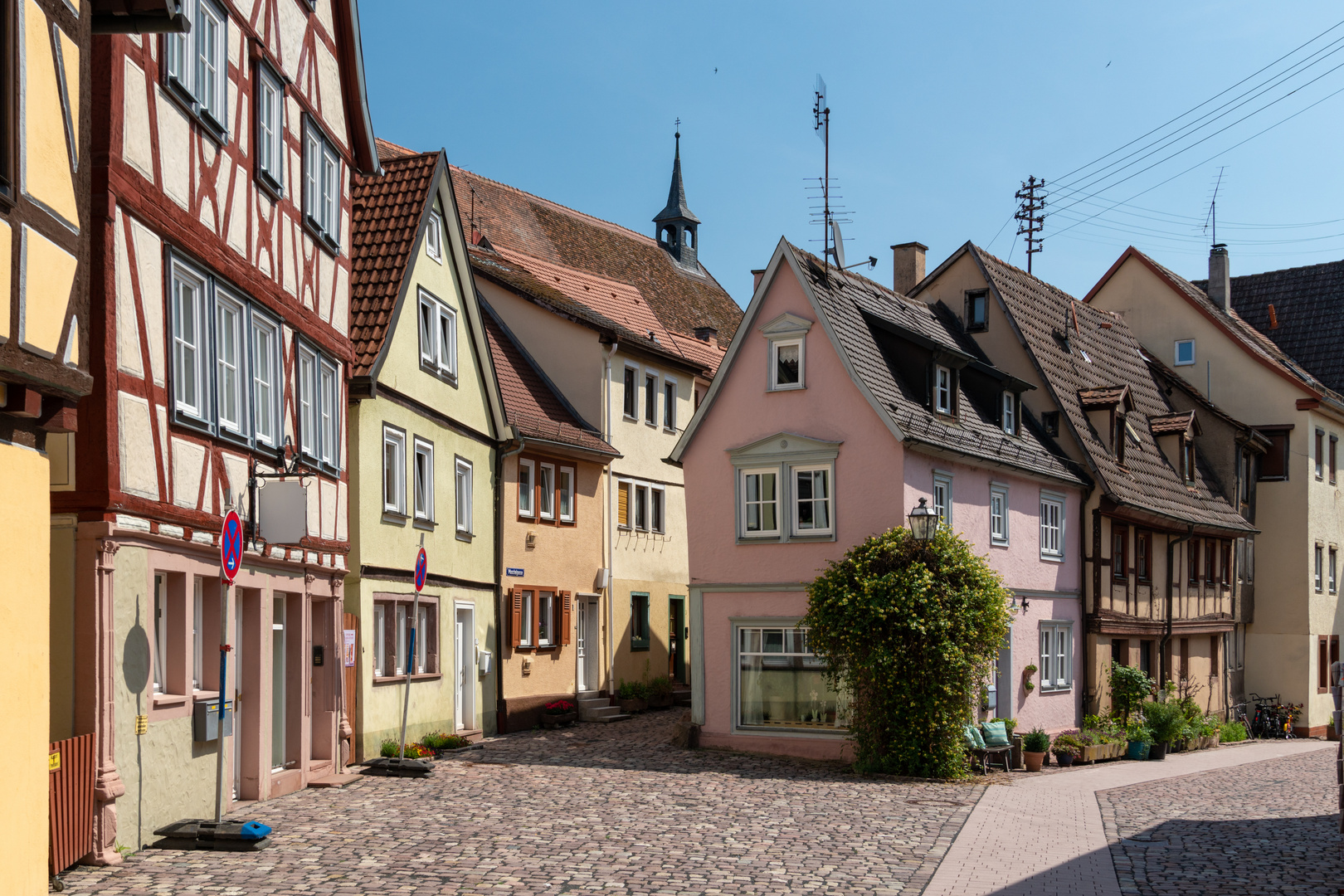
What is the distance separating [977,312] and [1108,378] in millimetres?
4846

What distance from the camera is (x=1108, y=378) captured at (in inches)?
1328

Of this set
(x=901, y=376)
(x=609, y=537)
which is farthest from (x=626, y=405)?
(x=901, y=376)

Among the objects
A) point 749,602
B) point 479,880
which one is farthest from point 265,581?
point 749,602

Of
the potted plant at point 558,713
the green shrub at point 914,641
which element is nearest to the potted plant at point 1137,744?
the green shrub at point 914,641

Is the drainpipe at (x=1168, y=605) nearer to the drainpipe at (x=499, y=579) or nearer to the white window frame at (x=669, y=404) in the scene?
the white window frame at (x=669, y=404)

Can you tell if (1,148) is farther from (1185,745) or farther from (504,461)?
(1185,745)

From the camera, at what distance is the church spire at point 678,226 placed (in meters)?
57.5

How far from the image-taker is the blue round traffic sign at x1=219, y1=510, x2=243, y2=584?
12328 mm

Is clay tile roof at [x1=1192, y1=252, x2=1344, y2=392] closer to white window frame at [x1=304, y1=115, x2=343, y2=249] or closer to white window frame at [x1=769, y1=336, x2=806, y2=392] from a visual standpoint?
white window frame at [x1=769, y1=336, x2=806, y2=392]

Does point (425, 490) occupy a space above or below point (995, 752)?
above

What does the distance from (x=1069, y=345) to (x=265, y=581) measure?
22.2 m

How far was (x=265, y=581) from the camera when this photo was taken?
620 inches

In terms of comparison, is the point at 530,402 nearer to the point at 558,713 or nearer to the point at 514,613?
the point at 514,613

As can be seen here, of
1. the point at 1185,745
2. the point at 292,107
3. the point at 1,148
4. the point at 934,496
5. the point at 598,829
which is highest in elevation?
the point at 292,107
